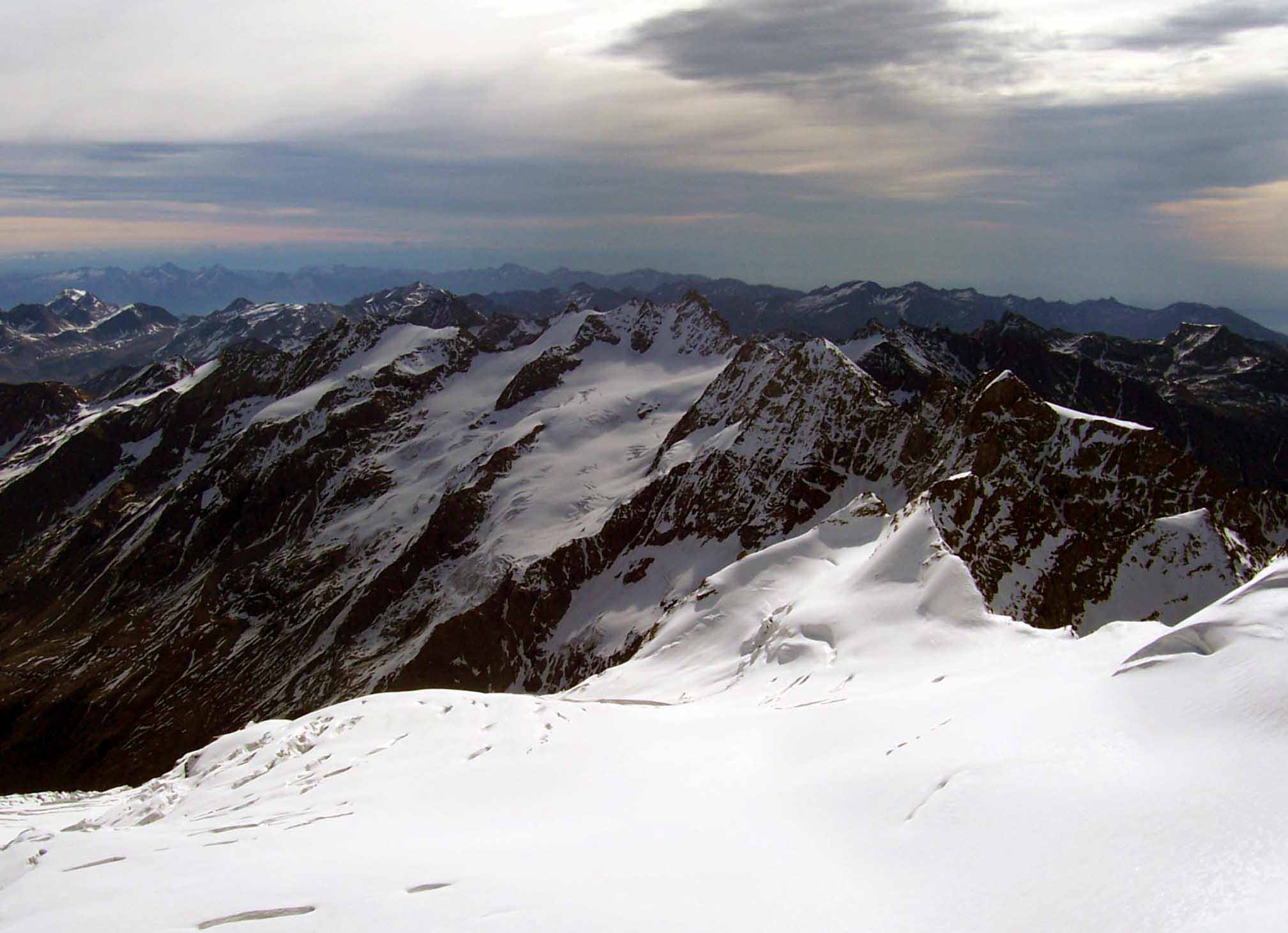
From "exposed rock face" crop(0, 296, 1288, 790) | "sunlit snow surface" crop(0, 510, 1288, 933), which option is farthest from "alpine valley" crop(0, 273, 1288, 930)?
"exposed rock face" crop(0, 296, 1288, 790)

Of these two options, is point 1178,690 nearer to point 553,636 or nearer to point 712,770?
point 712,770

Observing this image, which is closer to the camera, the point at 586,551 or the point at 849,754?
the point at 849,754

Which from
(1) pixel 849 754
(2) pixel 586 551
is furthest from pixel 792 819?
(2) pixel 586 551

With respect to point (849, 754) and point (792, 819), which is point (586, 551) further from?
point (792, 819)

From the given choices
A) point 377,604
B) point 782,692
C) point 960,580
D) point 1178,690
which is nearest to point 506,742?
point 782,692

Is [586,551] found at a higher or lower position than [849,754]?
lower

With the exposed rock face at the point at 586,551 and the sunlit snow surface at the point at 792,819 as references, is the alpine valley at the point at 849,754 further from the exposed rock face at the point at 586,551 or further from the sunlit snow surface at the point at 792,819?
the exposed rock face at the point at 586,551

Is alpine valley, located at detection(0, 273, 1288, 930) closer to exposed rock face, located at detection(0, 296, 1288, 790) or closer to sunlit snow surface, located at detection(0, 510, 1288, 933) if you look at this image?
sunlit snow surface, located at detection(0, 510, 1288, 933)

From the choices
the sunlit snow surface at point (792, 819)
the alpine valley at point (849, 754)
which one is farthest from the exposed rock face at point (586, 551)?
the sunlit snow surface at point (792, 819)
